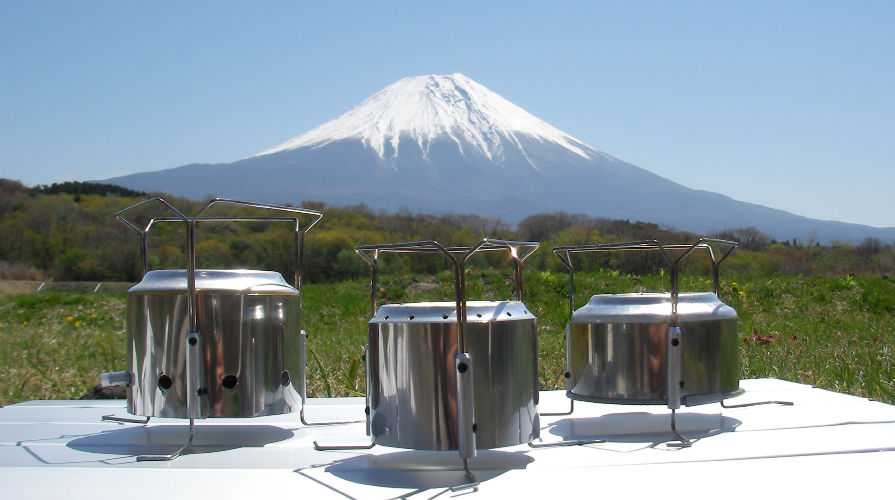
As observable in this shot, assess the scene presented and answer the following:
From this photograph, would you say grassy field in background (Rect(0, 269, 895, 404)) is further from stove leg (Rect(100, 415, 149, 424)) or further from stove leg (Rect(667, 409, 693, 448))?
stove leg (Rect(667, 409, 693, 448))

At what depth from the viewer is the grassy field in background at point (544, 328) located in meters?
4.56

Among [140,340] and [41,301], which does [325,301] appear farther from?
[140,340]

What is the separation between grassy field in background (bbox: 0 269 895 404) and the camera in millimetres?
4562

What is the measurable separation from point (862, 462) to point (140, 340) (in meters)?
1.88

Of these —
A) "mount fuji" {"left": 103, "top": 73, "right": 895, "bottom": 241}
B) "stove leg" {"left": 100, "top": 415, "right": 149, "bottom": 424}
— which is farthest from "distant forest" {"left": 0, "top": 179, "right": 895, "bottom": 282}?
"mount fuji" {"left": 103, "top": 73, "right": 895, "bottom": 241}

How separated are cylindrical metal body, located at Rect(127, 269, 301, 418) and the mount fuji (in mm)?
90141

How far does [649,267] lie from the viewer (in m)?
11.1

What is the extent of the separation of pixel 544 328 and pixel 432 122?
103 m

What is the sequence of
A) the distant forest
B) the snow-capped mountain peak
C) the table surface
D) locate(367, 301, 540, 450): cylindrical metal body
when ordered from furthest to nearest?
the snow-capped mountain peak < the distant forest < locate(367, 301, 540, 450): cylindrical metal body < the table surface

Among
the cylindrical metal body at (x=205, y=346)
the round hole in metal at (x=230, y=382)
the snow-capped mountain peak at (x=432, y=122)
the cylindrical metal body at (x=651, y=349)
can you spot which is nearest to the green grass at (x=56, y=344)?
the cylindrical metal body at (x=205, y=346)

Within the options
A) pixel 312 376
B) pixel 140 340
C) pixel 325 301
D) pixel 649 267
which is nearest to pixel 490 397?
pixel 140 340

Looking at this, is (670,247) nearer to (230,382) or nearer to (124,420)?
(230,382)

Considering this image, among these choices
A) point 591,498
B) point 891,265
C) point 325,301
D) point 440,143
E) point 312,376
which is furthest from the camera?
point 440,143

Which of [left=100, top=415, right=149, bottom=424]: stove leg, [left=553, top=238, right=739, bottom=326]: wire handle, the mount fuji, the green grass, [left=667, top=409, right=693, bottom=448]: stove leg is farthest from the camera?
the mount fuji
